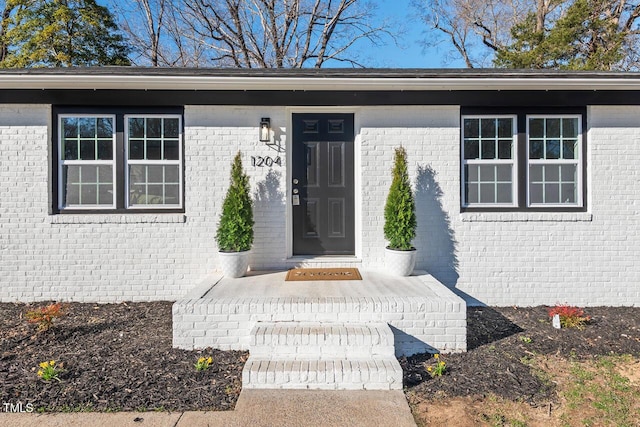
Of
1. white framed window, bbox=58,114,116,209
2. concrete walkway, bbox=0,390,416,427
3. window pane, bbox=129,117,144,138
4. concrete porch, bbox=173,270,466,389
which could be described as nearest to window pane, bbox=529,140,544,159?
concrete porch, bbox=173,270,466,389

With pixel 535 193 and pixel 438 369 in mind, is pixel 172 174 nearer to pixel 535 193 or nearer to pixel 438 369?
pixel 438 369

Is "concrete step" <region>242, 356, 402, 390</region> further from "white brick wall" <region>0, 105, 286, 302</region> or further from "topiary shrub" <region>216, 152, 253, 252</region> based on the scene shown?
"white brick wall" <region>0, 105, 286, 302</region>

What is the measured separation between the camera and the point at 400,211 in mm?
4328

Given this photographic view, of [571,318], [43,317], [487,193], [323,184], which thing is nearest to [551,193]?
[487,193]

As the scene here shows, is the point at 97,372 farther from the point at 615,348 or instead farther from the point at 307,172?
the point at 615,348

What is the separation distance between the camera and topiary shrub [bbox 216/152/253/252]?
425 centimetres

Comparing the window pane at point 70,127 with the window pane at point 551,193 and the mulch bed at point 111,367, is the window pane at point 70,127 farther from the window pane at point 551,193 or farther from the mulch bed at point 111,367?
the window pane at point 551,193

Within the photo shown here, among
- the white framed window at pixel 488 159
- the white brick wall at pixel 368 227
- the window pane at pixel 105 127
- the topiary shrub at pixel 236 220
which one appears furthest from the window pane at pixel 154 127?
the white framed window at pixel 488 159

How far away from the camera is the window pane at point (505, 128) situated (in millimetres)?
4805

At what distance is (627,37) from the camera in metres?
11.8

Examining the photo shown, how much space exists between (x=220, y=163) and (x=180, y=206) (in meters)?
0.82

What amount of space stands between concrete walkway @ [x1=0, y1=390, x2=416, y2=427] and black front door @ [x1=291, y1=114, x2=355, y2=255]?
259 centimetres

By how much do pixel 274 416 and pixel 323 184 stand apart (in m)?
3.21

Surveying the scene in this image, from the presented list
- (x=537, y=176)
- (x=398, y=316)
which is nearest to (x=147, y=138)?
(x=398, y=316)
